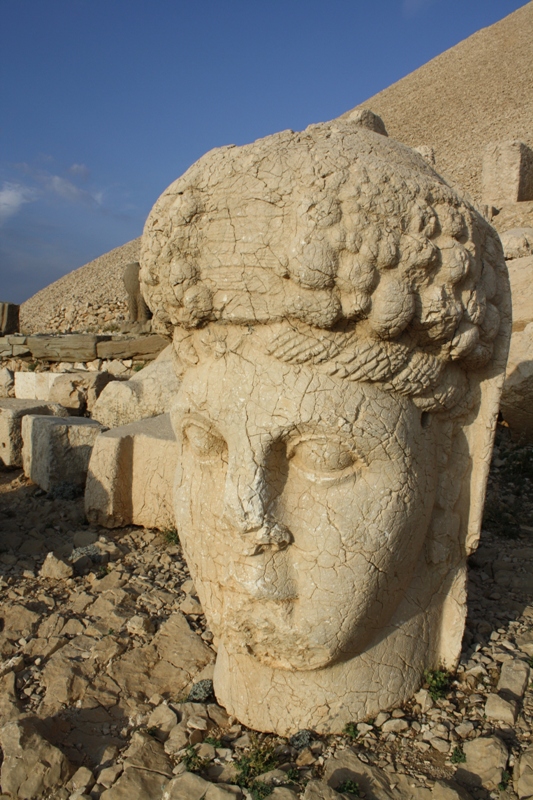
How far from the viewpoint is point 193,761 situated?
7.02 feet

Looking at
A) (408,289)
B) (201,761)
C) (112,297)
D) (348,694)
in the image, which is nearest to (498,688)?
(348,694)

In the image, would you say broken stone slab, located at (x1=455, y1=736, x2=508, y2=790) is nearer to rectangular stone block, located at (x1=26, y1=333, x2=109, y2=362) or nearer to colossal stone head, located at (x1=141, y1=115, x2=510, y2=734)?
colossal stone head, located at (x1=141, y1=115, x2=510, y2=734)

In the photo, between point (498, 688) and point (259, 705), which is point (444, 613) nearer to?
point (498, 688)

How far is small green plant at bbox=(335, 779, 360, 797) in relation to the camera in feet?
6.26

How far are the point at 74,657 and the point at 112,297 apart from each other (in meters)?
20.7

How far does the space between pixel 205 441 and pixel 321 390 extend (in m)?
0.49

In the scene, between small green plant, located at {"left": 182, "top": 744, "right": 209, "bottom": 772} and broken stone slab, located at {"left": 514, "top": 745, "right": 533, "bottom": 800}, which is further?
small green plant, located at {"left": 182, "top": 744, "right": 209, "bottom": 772}

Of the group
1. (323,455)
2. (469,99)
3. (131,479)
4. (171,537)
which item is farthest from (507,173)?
(469,99)

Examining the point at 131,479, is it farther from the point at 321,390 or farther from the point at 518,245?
the point at 518,245

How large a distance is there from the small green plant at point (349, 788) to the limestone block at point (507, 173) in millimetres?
13722

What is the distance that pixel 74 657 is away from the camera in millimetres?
2955

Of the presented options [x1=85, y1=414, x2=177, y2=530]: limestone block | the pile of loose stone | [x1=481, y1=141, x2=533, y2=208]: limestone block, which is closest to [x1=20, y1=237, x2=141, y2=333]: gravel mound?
[x1=481, y1=141, x2=533, y2=208]: limestone block

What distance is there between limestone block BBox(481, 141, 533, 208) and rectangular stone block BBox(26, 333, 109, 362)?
8.85 m

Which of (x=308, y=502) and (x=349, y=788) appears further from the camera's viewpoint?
(x=308, y=502)
